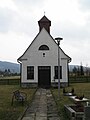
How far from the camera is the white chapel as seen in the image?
129ft

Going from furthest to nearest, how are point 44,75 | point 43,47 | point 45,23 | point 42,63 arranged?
point 45,23, point 43,47, point 42,63, point 44,75

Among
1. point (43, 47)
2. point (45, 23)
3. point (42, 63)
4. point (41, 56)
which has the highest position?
point (45, 23)

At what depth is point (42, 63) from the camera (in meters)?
39.6

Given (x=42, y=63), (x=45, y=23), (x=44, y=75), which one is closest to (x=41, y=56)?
(x=42, y=63)

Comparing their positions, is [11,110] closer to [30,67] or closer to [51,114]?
[51,114]

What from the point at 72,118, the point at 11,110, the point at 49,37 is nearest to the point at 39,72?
the point at 49,37

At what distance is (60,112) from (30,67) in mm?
23607

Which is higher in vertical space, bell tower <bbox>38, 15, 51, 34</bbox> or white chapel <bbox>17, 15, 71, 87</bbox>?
bell tower <bbox>38, 15, 51, 34</bbox>

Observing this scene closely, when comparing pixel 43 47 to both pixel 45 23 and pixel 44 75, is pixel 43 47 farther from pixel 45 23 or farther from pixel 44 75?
pixel 45 23

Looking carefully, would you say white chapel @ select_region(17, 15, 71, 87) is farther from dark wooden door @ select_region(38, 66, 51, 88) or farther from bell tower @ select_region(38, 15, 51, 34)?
bell tower @ select_region(38, 15, 51, 34)

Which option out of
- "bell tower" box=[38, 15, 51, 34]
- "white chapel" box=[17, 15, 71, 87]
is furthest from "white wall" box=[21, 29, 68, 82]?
"bell tower" box=[38, 15, 51, 34]

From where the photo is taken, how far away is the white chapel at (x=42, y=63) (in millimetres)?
39344

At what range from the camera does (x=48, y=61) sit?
130 feet

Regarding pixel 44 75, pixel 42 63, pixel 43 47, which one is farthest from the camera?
pixel 43 47
